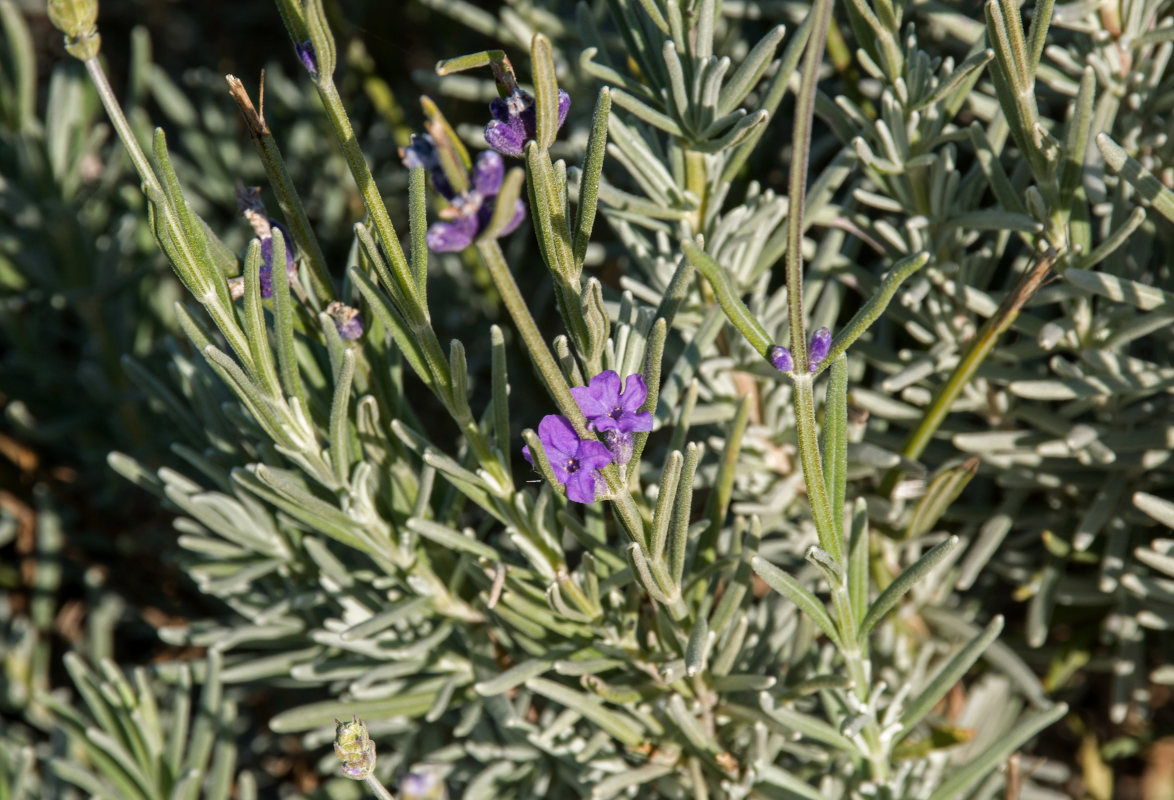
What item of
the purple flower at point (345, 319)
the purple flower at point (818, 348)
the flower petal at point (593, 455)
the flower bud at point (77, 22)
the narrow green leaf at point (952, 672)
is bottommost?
the narrow green leaf at point (952, 672)

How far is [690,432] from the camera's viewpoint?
1.23 metres

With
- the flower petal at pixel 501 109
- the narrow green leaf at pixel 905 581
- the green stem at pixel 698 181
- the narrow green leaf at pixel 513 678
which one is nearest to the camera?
the flower petal at pixel 501 109

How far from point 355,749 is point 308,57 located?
48cm

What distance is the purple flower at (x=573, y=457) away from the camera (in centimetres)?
64

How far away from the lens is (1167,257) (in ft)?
3.52

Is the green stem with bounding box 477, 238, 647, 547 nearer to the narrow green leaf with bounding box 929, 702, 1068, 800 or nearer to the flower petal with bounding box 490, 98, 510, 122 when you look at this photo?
the flower petal with bounding box 490, 98, 510, 122

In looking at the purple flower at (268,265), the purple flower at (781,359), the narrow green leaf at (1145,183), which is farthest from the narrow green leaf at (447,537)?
the narrow green leaf at (1145,183)

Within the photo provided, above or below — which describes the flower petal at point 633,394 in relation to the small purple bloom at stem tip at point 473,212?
below

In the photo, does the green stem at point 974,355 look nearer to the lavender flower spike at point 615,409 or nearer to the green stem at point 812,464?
the green stem at point 812,464

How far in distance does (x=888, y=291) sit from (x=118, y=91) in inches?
67.0

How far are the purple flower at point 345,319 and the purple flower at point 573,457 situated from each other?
26 cm

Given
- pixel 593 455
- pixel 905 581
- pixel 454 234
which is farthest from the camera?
pixel 905 581

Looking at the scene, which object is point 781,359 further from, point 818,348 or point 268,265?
point 268,265

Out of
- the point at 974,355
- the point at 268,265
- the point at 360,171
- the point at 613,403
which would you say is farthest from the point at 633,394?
the point at 974,355
